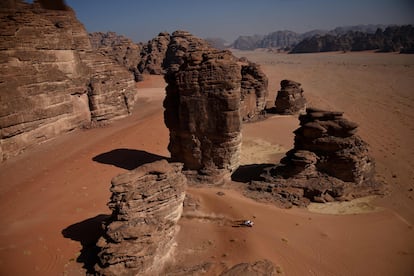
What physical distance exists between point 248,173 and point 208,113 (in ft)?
15.5

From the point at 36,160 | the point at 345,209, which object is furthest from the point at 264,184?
the point at 36,160

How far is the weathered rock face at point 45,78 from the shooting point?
16250 mm

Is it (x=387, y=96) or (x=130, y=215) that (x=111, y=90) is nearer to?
(x=130, y=215)

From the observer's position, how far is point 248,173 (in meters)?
16.7

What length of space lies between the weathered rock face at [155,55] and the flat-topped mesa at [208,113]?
4103 centimetres

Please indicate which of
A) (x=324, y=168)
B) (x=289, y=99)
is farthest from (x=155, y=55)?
(x=324, y=168)

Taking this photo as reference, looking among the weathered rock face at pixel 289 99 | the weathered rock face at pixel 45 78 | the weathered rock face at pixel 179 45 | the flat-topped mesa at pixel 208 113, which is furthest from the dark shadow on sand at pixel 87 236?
the weathered rock face at pixel 179 45

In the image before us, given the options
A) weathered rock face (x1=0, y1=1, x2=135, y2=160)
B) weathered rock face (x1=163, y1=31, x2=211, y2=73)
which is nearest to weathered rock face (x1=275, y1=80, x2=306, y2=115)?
weathered rock face (x1=0, y1=1, x2=135, y2=160)

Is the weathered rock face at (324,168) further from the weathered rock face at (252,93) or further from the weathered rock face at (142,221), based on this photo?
the weathered rock face at (252,93)

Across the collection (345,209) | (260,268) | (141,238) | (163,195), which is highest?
(163,195)

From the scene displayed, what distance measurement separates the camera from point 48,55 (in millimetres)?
18312

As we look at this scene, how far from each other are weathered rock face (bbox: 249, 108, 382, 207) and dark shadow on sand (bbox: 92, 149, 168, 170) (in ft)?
23.2

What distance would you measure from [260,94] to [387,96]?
919 inches

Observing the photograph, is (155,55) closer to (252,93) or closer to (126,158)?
(252,93)
